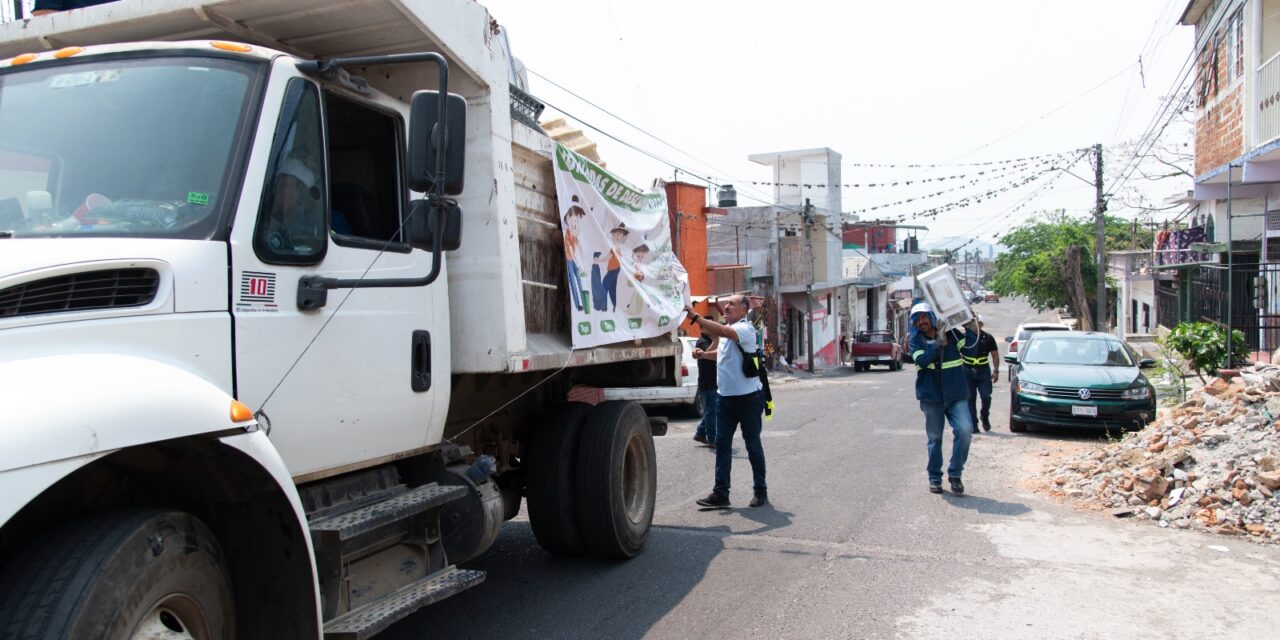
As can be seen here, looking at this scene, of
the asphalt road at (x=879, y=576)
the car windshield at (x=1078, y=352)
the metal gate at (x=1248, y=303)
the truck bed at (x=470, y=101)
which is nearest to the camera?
the truck bed at (x=470, y=101)

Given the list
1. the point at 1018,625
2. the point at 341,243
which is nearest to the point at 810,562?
the point at 1018,625

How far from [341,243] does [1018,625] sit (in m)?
3.97

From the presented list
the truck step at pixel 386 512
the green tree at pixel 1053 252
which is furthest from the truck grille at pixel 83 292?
the green tree at pixel 1053 252

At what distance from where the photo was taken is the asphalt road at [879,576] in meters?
5.01

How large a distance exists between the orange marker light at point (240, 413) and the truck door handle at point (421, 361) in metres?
1.21

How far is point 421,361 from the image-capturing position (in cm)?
434

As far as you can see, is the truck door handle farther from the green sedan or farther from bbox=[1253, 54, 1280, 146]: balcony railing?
bbox=[1253, 54, 1280, 146]: balcony railing

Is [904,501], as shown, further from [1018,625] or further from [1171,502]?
[1018,625]

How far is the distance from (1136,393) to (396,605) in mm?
11031

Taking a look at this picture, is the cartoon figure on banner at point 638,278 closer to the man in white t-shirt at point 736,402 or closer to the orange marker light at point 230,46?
the man in white t-shirt at point 736,402

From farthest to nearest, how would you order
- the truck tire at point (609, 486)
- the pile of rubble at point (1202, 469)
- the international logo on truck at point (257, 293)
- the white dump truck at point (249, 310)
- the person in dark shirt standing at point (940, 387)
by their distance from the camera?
the person in dark shirt standing at point (940, 387), the pile of rubble at point (1202, 469), the truck tire at point (609, 486), the international logo on truck at point (257, 293), the white dump truck at point (249, 310)

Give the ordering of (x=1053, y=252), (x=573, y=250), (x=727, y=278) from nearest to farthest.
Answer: (x=573, y=250) → (x=727, y=278) → (x=1053, y=252)

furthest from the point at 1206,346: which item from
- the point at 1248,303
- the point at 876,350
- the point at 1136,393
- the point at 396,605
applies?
the point at 876,350

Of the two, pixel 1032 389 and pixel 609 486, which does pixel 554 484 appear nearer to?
pixel 609 486
